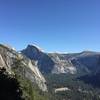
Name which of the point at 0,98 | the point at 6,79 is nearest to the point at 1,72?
the point at 6,79

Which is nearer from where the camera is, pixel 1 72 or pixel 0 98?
pixel 0 98

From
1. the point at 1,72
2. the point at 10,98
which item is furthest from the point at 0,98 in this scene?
the point at 1,72

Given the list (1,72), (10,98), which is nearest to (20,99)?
(10,98)

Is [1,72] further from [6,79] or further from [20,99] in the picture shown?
[20,99]

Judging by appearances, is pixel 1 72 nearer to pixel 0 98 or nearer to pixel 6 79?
pixel 6 79

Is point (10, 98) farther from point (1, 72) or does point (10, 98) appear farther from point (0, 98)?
point (1, 72)

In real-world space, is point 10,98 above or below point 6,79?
below

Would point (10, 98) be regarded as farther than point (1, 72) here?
No

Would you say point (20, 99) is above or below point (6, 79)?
below
